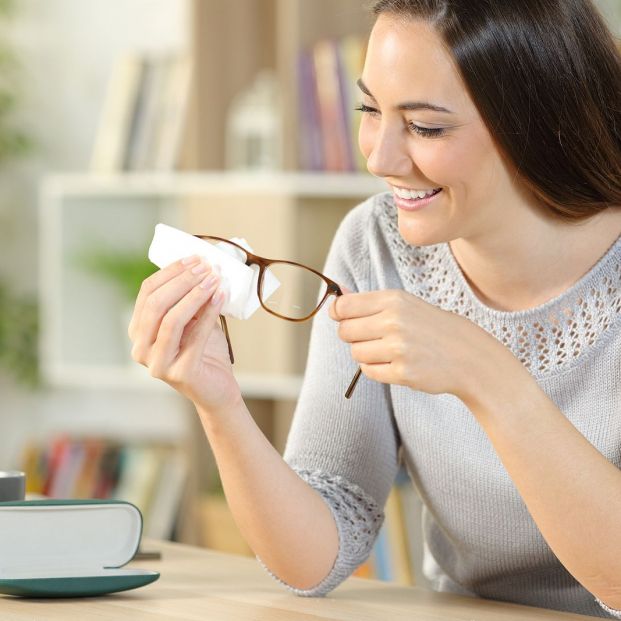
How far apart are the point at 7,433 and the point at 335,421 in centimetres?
282

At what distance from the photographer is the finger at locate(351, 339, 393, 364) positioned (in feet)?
4.08

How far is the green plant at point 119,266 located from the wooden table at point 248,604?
2025mm

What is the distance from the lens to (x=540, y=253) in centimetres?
157

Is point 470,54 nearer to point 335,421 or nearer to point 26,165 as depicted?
point 335,421

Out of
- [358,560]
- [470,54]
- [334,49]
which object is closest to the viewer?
[470,54]

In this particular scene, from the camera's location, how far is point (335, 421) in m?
1.62

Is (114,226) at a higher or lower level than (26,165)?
lower

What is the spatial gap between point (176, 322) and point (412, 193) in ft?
1.12

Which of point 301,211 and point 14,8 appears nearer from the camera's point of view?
point 301,211

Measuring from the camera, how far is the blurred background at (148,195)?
303 cm

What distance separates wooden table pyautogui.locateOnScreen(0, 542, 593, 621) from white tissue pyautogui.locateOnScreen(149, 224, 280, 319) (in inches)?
12.6

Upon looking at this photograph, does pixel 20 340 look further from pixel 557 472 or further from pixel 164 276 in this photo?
pixel 557 472

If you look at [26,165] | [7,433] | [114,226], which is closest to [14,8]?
[26,165]

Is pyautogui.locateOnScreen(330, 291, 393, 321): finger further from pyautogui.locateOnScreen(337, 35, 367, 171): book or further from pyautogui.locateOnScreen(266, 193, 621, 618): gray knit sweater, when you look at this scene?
pyautogui.locateOnScreen(337, 35, 367, 171): book
